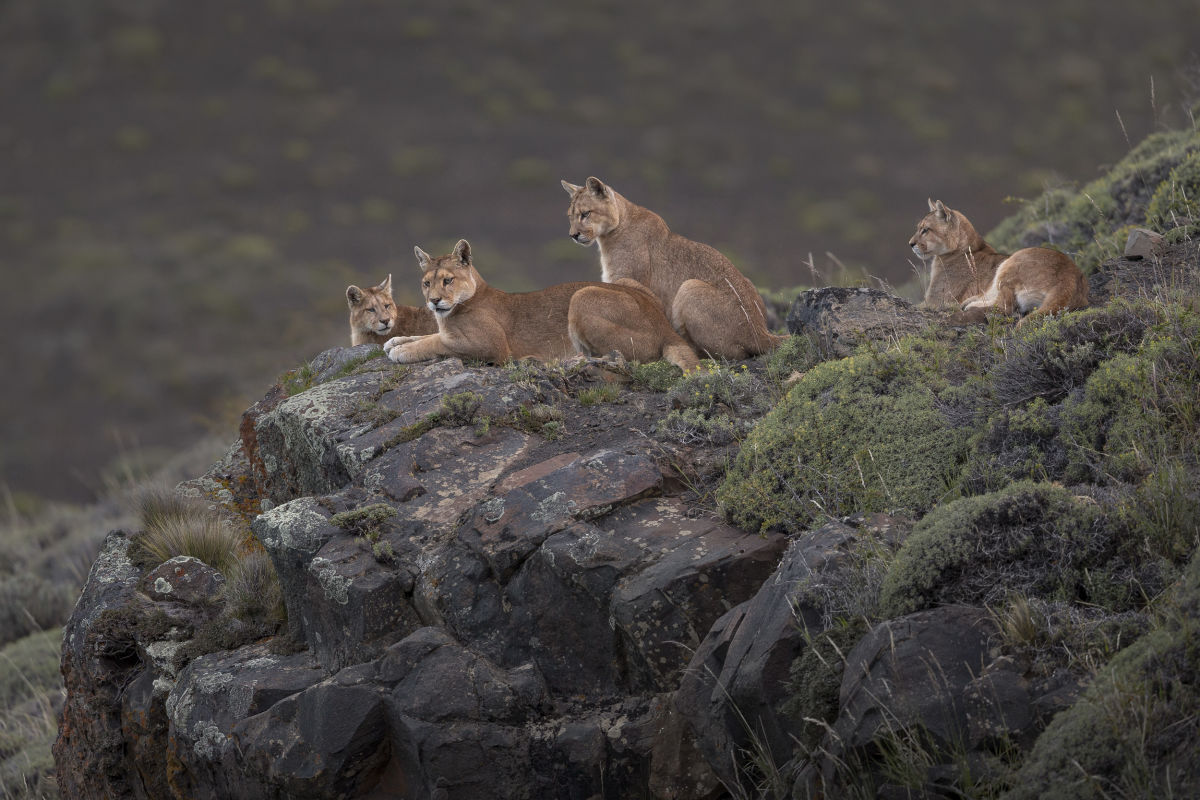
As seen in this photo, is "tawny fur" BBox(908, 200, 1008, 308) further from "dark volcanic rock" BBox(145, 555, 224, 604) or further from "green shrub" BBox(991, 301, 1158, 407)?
"dark volcanic rock" BBox(145, 555, 224, 604)

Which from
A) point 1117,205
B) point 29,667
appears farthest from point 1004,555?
point 29,667

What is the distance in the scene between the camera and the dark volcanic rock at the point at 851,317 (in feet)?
28.1

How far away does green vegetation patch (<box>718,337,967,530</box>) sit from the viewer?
612 cm

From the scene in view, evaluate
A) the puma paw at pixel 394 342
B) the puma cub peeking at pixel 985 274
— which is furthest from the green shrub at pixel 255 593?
the puma cub peeking at pixel 985 274

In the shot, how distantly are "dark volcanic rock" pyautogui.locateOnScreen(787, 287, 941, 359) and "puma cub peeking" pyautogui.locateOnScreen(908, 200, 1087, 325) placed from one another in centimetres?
61

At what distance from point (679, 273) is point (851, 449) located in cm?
479

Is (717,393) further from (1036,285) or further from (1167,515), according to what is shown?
(1167,515)

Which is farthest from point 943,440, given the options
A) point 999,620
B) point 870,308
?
point 870,308

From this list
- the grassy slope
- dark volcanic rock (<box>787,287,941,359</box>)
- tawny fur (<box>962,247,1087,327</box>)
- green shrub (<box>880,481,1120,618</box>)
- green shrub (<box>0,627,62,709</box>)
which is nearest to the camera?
the grassy slope

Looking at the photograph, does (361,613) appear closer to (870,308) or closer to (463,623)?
(463,623)

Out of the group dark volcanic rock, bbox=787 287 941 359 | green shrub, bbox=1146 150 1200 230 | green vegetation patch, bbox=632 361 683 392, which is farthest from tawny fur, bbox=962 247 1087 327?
green vegetation patch, bbox=632 361 683 392

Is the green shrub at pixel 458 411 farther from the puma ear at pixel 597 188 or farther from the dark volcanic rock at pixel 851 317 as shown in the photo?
the puma ear at pixel 597 188

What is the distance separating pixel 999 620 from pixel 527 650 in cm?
269

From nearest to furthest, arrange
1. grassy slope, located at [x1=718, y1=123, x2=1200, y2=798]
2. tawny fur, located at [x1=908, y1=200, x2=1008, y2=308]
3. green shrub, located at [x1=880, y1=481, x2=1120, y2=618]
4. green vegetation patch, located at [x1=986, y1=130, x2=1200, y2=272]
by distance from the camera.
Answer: grassy slope, located at [x1=718, y1=123, x2=1200, y2=798], green shrub, located at [x1=880, y1=481, x2=1120, y2=618], green vegetation patch, located at [x1=986, y1=130, x2=1200, y2=272], tawny fur, located at [x1=908, y1=200, x2=1008, y2=308]
